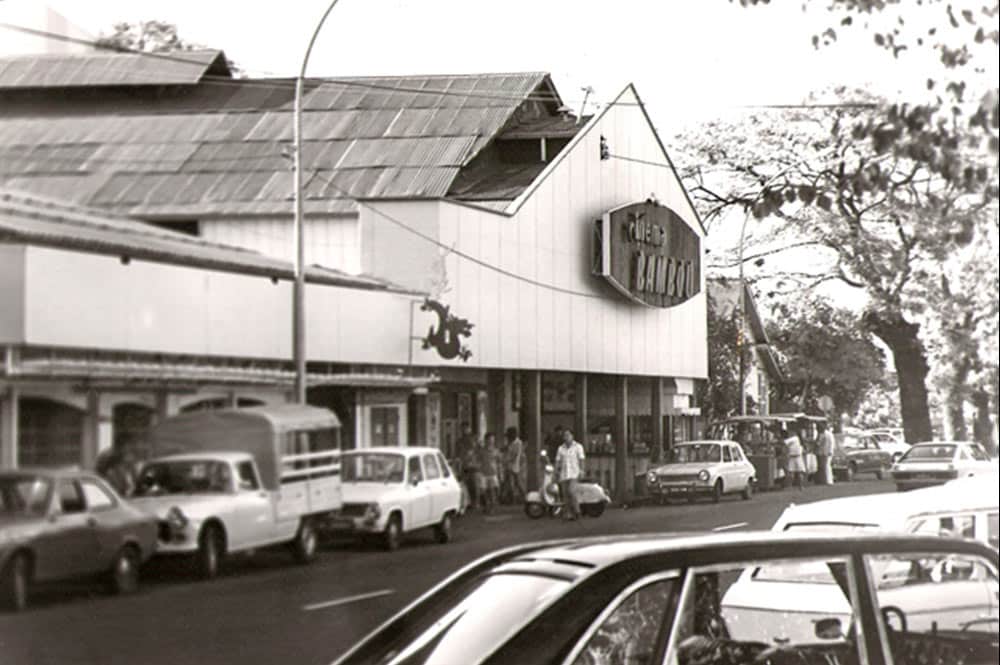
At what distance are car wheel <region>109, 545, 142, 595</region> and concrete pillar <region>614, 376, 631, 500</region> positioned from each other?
1.39 m

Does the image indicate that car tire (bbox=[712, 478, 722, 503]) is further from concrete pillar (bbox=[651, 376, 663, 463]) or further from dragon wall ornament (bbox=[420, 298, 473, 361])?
dragon wall ornament (bbox=[420, 298, 473, 361])

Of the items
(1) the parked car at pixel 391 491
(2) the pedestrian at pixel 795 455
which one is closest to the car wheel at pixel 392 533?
(1) the parked car at pixel 391 491

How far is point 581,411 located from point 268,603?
1.01m

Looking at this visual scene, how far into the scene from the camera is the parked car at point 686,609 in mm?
3652

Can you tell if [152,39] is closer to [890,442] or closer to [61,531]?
[61,531]

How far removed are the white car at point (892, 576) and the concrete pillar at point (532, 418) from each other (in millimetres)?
604

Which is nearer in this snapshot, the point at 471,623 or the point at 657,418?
the point at 471,623

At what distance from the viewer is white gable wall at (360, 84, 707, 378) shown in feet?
10.6

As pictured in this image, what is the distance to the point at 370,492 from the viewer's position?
3375mm

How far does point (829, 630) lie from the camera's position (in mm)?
4062

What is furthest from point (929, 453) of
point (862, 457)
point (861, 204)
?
point (861, 204)

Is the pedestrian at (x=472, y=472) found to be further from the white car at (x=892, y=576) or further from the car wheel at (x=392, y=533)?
the white car at (x=892, y=576)

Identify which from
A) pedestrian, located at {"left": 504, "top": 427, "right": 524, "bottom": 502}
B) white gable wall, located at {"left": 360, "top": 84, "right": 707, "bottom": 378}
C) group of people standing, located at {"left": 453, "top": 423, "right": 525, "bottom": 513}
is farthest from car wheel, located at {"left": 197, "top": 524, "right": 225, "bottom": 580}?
pedestrian, located at {"left": 504, "top": 427, "right": 524, "bottom": 502}

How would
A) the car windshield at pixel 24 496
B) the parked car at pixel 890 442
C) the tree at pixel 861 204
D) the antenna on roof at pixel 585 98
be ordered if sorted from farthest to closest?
the parked car at pixel 890 442
the tree at pixel 861 204
the antenna on roof at pixel 585 98
the car windshield at pixel 24 496
